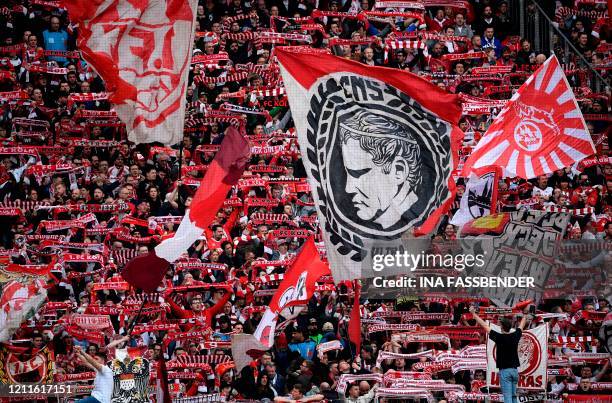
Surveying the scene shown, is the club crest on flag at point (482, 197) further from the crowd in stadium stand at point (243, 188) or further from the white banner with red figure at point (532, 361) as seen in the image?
the white banner with red figure at point (532, 361)

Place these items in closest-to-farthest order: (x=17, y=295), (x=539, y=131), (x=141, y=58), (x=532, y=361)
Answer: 1. (x=532, y=361)
2. (x=17, y=295)
3. (x=141, y=58)
4. (x=539, y=131)

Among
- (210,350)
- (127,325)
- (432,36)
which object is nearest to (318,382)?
(210,350)

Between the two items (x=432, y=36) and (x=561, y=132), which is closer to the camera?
(x=561, y=132)

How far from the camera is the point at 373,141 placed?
20.6 metres

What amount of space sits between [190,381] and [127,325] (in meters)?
1.62

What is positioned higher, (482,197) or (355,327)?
(482,197)

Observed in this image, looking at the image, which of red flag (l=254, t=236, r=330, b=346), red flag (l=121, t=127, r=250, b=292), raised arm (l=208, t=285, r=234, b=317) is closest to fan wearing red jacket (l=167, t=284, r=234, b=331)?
raised arm (l=208, t=285, r=234, b=317)

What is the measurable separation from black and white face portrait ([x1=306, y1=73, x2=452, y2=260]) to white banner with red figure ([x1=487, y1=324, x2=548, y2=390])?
7.20 ft

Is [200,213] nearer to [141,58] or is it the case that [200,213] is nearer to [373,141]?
[373,141]

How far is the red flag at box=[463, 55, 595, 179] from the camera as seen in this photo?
2345 cm

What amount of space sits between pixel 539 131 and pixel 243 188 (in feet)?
16.7

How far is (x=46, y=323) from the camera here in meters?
23.3

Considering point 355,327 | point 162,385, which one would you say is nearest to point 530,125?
point 355,327

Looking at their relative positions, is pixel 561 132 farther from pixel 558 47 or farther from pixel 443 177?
pixel 558 47
